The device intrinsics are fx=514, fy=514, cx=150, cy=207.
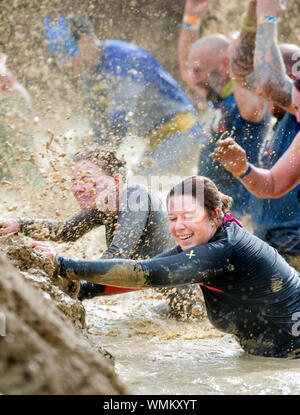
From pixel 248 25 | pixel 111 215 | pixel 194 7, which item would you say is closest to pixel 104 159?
pixel 111 215

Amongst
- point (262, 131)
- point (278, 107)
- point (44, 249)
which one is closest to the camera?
point (44, 249)

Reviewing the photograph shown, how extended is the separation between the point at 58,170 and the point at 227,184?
1.73 m

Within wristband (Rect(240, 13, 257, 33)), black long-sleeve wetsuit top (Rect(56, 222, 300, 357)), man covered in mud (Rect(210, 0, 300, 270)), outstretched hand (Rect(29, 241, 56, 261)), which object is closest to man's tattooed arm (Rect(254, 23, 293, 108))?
man covered in mud (Rect(210, 0, 300, 270))

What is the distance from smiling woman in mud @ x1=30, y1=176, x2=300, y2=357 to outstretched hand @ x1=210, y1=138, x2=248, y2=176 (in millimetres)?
559

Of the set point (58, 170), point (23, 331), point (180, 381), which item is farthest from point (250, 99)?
point (23, 331)

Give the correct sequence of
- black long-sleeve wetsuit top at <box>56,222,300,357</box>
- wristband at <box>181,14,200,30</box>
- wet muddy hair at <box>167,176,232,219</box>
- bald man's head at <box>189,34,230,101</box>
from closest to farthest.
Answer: black long-sleeve wetsuit top at <box>56,222,300,357</box> → wet muddy hair at <box>167,176,232,219</box> → bald man's head at <box>189,34,230,101</box> → wristband at <box>181,14,200,30</box>

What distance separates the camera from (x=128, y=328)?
3418mm

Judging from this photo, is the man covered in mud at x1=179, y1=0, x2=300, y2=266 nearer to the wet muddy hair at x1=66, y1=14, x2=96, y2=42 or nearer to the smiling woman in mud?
the smiling woman in mud

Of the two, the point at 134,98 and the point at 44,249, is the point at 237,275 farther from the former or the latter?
the point at 134,98

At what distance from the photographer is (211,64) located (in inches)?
202

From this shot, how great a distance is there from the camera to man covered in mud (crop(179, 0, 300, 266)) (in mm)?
3836

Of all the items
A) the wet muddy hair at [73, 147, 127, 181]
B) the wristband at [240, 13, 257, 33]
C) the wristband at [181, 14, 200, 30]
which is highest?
the wristband at [181, 14, 200, 30]

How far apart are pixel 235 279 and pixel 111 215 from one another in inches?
45.7
